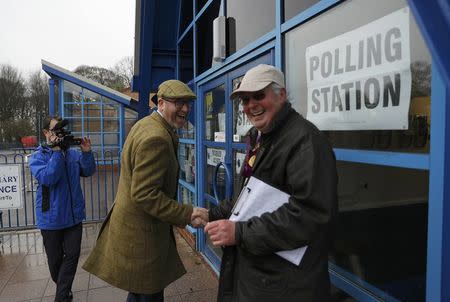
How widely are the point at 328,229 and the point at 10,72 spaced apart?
4970 cm

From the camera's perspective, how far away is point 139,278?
2361 mm

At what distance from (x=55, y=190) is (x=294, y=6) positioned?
2545 millimetres

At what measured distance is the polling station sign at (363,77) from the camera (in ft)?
5.15

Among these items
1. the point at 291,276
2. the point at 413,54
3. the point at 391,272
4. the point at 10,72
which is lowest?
the point at 391,272

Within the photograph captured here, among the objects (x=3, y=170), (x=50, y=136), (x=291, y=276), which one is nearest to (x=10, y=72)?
(x=3, y=170)

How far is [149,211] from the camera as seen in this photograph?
2.20 metres

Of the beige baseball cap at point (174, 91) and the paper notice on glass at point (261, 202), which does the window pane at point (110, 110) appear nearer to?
the beige baseball cap at point (174, 91)

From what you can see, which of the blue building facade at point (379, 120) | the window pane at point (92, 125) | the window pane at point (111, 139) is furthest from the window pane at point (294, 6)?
the window pane at point (111, 139)

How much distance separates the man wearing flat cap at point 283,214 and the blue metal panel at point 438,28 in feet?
2.53

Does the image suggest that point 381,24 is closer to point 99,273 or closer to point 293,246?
point 293,246

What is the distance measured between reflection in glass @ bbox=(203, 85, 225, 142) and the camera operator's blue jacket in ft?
5.06

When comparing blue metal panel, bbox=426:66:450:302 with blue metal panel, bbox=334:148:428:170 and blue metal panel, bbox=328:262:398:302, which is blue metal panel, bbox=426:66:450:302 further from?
blue metal panel, bbox=328:262:398:302

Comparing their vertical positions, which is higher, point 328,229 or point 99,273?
point 328,229

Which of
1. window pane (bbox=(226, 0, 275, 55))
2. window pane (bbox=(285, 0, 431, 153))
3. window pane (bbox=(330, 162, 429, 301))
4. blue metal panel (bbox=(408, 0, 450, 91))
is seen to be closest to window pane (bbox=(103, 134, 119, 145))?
window pane (bbox=(226, 0, 275, 55))
